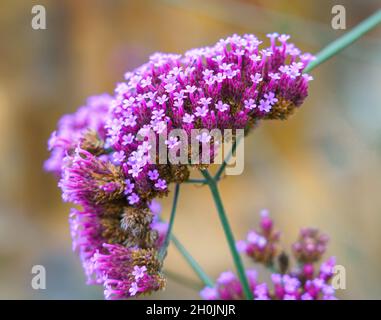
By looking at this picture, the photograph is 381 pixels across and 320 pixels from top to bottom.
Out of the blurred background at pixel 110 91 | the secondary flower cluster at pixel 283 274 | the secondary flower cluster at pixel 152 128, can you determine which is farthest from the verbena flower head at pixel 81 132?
the blurred background at pixel 110 91

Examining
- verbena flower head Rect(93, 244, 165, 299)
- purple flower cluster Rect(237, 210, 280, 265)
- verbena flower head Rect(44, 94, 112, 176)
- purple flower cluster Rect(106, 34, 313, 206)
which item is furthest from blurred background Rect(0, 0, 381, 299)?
verbena flower head Rect(93, 244, 165, 299)

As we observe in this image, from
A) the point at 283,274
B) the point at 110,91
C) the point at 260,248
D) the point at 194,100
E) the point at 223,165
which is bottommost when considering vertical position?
the point at 283,274

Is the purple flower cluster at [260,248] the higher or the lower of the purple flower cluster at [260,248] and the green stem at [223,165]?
the lower

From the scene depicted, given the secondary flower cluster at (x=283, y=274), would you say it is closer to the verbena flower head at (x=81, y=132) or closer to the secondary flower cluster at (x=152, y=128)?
the secondary flower cluster at (x=152, y=128)

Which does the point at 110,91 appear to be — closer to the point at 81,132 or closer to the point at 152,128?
the point at 81,132

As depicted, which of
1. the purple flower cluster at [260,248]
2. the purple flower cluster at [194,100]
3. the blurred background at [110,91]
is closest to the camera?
the purple flower cluster at [194,100]

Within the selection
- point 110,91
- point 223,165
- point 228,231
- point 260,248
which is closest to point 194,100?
point 223,165
